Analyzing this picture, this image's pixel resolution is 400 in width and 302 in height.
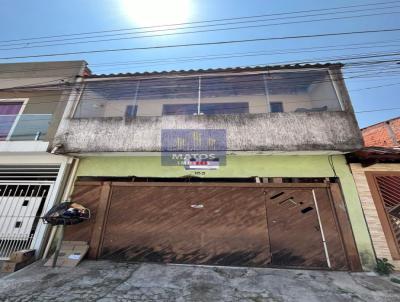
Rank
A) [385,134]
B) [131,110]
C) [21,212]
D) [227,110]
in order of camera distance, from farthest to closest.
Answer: [385,134], [227,110], [131,110], [21,212]

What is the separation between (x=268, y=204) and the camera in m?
5.70

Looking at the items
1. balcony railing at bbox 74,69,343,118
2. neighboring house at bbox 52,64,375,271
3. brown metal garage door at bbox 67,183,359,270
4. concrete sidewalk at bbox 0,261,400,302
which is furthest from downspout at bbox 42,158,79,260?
balcony railing at bbox 74,69,343,118

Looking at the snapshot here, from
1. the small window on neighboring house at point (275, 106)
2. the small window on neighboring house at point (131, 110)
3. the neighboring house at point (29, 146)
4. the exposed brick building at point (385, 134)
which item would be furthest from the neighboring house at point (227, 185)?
the exposed brick building at point (385, 134)

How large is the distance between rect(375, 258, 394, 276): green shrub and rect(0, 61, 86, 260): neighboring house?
28.4 feet

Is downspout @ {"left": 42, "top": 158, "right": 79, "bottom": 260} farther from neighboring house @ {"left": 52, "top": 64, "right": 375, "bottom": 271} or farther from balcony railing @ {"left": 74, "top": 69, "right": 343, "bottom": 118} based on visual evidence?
balcony railing @ {"left": 74, "top": 69, "right": 343, "bottom": 118}

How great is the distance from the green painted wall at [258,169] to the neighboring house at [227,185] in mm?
28

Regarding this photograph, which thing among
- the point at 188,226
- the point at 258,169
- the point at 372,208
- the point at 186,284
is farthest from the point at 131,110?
the point at 372,208

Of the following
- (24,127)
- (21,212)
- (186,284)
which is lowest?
(186,284)

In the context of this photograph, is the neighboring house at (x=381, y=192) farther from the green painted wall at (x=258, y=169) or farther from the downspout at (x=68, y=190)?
the downspout at (x=68, y=190)

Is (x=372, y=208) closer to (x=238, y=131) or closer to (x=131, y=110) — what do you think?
(x=238, y=131)

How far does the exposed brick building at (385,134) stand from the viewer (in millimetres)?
12102

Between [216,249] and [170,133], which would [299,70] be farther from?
[216,249]

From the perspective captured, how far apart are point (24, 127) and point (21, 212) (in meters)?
2.85

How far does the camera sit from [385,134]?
1247cm
